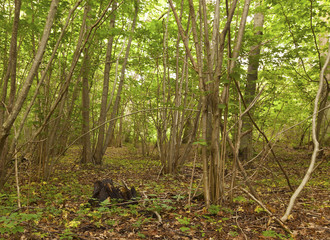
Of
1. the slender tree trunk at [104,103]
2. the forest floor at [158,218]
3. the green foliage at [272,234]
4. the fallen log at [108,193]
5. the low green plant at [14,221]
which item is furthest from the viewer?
the slender tree trunk at [104,103]

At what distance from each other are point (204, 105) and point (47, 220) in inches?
105

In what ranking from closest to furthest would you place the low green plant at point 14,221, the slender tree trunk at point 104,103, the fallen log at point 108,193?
the low green plant at point 14,221, the fallen log at point 108,193, the slender tree trunk at point 104,103

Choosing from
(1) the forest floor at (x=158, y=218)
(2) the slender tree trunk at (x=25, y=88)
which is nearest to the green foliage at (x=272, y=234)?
(1) the forest floor at (x=158, y=218)

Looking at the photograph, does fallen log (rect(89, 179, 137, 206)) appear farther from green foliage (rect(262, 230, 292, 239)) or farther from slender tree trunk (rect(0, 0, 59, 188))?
green foliage (rect(262, 230, 292, 239))

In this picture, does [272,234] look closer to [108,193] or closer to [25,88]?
[108,193]

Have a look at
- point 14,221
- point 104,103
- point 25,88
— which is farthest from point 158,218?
point 104,103

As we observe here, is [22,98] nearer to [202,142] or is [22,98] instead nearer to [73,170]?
[202,142]

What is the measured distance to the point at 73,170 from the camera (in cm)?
707

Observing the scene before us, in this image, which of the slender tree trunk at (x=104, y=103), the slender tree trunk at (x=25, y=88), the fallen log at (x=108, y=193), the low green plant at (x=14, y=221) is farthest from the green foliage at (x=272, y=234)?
the slender tree trunk at (x=104, y=103)

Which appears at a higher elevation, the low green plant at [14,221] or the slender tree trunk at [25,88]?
the slender tree trunk at [25,88]

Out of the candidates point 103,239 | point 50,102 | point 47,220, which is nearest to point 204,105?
point 103,239

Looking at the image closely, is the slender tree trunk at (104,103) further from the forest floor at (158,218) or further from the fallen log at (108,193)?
the fallen log at (108,193)

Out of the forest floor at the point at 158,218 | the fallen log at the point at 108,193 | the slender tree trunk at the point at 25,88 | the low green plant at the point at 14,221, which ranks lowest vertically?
the forest floor at the point at 158,218

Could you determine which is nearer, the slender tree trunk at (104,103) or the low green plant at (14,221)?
the low green plant at (14,221)
